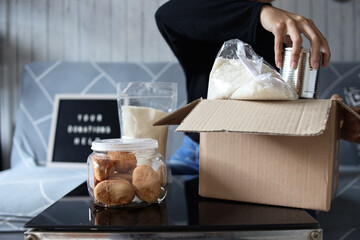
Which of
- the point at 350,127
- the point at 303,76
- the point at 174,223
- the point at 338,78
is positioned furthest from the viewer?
the point at 338,78

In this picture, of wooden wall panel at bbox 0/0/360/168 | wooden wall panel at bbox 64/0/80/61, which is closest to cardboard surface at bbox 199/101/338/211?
wooden wall panel at bbox 0/0/360/168

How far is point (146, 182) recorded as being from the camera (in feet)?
1.57

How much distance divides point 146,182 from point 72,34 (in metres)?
1.74

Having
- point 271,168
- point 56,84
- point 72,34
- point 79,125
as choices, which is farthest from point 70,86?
point 271,168

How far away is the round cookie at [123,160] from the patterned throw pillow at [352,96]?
137cm

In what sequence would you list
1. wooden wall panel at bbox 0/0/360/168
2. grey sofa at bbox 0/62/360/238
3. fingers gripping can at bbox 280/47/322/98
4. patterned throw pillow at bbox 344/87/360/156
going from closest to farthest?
1. fingers gripping can at bbox 280/47/322/98
2. patterned throw pillow at bbox 344/87/360/156
3. grey sofa at bbox 0/62/360/238
4. wooden wall panel at bbox 0/0/360/168

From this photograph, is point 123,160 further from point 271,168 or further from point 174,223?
point 271,168

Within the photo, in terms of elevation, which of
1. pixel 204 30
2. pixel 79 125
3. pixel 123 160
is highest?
pixel 204 30

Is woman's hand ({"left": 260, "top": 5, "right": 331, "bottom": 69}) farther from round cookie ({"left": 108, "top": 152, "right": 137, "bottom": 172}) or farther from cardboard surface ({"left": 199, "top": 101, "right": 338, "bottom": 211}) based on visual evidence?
round cookie ({"left": 108, "top": 152, "right": 137, "bottom": 172})

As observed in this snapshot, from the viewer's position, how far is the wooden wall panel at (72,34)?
6.56 ft

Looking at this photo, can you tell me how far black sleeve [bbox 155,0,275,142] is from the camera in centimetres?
72

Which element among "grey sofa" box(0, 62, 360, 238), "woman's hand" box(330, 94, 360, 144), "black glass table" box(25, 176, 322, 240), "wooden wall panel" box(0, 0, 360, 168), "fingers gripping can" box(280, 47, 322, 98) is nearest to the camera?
"black glass table" box(25, 176, 322, 240)

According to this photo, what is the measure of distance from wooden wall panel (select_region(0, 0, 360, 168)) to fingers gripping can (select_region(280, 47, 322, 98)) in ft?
4.89

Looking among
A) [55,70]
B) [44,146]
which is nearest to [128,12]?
[55,70]
